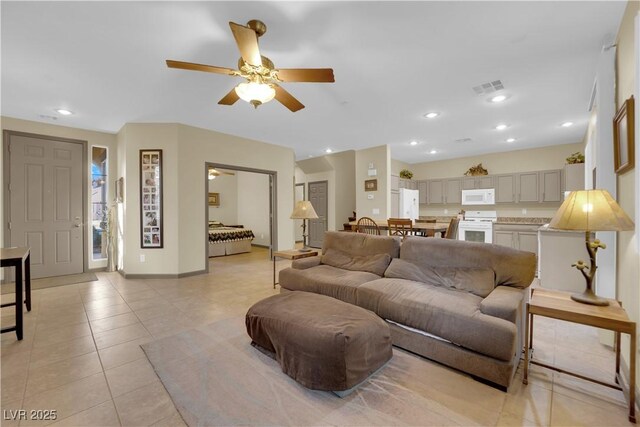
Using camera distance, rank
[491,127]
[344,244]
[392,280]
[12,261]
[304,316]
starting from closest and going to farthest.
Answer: [304,316]
[12,261]
[392,280]
[344,244]
[491,127]

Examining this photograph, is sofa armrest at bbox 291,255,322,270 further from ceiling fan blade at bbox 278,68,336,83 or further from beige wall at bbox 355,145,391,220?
beige wall at bbox 355,145,391,220

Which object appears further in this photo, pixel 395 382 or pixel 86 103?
pixel 86 103

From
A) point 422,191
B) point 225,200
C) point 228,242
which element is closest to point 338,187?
point 422,191

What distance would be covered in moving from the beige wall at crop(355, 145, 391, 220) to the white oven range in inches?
82.3

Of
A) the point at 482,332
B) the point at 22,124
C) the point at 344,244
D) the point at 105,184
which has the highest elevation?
the point at 22,124

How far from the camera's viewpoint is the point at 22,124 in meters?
4.39

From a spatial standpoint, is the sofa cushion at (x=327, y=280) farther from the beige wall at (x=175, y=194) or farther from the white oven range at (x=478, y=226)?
the white oven range at (x=478, y=226)

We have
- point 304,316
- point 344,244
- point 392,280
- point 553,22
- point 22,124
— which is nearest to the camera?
point 304,316

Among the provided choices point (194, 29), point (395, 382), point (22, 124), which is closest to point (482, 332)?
point (395, 382)

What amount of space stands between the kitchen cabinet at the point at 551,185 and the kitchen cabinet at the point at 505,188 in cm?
52

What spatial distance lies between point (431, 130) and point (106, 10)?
4.84 metres

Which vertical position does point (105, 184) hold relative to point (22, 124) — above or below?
below

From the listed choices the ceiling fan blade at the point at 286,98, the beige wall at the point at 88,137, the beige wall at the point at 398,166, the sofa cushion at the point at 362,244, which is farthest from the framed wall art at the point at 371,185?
the beige wall at the point at 88,137

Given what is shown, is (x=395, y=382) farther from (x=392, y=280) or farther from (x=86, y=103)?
(x=86, y=103)
